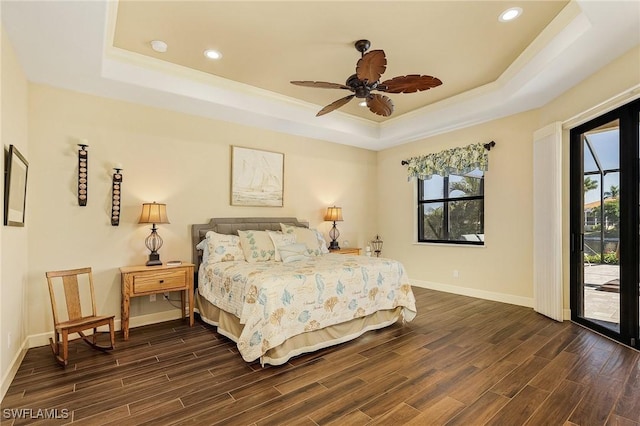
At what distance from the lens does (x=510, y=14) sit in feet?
9.33

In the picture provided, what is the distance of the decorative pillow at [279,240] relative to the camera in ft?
13.7

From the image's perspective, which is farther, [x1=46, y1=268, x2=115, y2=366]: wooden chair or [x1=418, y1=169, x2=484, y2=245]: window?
[x1=418, y1=169, x2=484, y2=245]: window

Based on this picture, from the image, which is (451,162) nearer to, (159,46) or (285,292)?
(285,292)

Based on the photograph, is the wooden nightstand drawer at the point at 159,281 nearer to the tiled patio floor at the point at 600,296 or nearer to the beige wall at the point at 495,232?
the beige wall at the point at 495,232

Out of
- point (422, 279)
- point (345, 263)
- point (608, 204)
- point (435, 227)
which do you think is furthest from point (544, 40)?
point (422, 279)

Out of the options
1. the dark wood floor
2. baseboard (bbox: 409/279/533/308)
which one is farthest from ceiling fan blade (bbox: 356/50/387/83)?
baseboard (bbox: 409/279/533/308)

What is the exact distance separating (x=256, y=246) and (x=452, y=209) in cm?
352

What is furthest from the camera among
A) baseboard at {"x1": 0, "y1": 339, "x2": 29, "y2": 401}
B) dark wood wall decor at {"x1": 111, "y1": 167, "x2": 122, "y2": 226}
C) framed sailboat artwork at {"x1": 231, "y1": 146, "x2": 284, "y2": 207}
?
framed sailboat artwork at {"x1": 231, "y1": 146, "x2": 284, "y2": 207}

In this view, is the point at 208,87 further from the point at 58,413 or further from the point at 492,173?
the point at 492,173

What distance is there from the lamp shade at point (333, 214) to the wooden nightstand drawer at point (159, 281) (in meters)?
2.61

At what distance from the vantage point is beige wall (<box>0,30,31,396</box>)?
2.38 meters

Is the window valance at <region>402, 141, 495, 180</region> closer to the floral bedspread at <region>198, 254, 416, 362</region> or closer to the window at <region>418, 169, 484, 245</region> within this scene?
the window at <region>418, 169, 484, 245</region>

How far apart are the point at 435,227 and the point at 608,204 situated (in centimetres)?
267

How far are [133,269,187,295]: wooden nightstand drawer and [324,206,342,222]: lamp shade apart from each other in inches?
103
